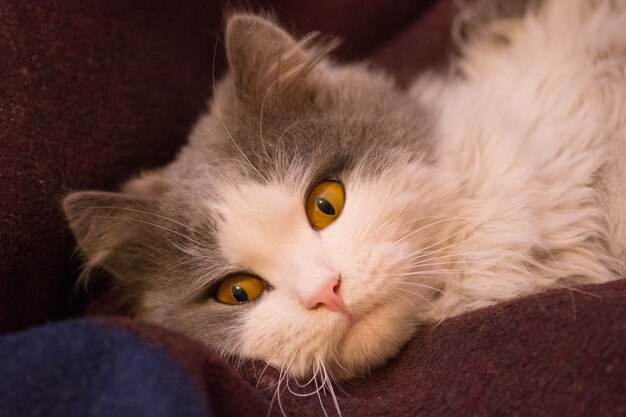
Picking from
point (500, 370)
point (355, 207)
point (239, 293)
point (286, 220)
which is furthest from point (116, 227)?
point (500, 370)

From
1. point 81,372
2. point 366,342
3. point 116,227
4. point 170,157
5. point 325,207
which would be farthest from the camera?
point 170,157

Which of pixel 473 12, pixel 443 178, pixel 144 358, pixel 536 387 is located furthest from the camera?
pixel 473 12

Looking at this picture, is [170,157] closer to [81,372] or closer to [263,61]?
[263,61]

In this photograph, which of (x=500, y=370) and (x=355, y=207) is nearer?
(x=500, y=370)

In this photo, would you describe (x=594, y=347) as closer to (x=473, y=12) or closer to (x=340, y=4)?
(x=473, y=12)

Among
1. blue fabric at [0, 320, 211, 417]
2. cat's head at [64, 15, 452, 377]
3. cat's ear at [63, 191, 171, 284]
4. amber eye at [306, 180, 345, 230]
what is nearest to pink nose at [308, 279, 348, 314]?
cat's head at [64, 15, 452, 377]

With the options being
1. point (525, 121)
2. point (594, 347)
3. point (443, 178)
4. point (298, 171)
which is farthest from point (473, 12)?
point (594, 347)

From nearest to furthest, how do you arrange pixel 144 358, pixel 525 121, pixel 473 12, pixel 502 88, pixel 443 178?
1. pixel 144 358
2. pixel 443 178
3. pixel 525 121
4. pixel 502 88
5. pixel 473 12
